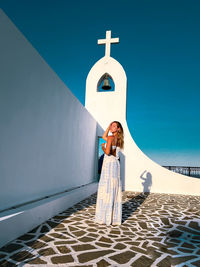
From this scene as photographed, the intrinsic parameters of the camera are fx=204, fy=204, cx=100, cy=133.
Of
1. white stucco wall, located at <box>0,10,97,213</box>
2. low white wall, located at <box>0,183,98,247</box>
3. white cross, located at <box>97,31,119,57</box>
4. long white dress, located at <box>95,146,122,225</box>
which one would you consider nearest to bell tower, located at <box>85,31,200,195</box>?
white cross, located at <box>97,31,119,57</box>

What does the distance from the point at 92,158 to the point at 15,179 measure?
16.7 ft

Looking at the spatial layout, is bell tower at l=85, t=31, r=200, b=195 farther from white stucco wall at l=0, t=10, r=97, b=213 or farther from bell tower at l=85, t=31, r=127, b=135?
white stucco wall at l=0, t=10, r=97, b=213

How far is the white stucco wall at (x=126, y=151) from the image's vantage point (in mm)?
8078

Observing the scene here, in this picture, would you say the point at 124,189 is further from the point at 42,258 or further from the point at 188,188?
the point at 42,258

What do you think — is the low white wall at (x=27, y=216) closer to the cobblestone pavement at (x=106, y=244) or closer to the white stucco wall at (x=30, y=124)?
the cobblestone pavement at (x=106, y=244)

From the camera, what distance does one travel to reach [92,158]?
8047 mm

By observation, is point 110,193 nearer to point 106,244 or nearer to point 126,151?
point 106,244

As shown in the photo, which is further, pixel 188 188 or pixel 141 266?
pixel 188 188

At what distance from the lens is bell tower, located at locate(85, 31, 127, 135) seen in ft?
29.0

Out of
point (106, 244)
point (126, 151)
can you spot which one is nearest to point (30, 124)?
point (106, 244)

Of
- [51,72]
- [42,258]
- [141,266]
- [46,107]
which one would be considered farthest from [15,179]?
[51,72]

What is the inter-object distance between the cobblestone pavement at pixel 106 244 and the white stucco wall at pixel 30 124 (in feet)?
2.22

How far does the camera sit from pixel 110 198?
11.5 ft

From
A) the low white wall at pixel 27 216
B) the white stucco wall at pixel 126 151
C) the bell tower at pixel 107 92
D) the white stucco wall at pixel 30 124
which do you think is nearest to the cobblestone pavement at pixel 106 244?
the low white wall at pixel 27 216
